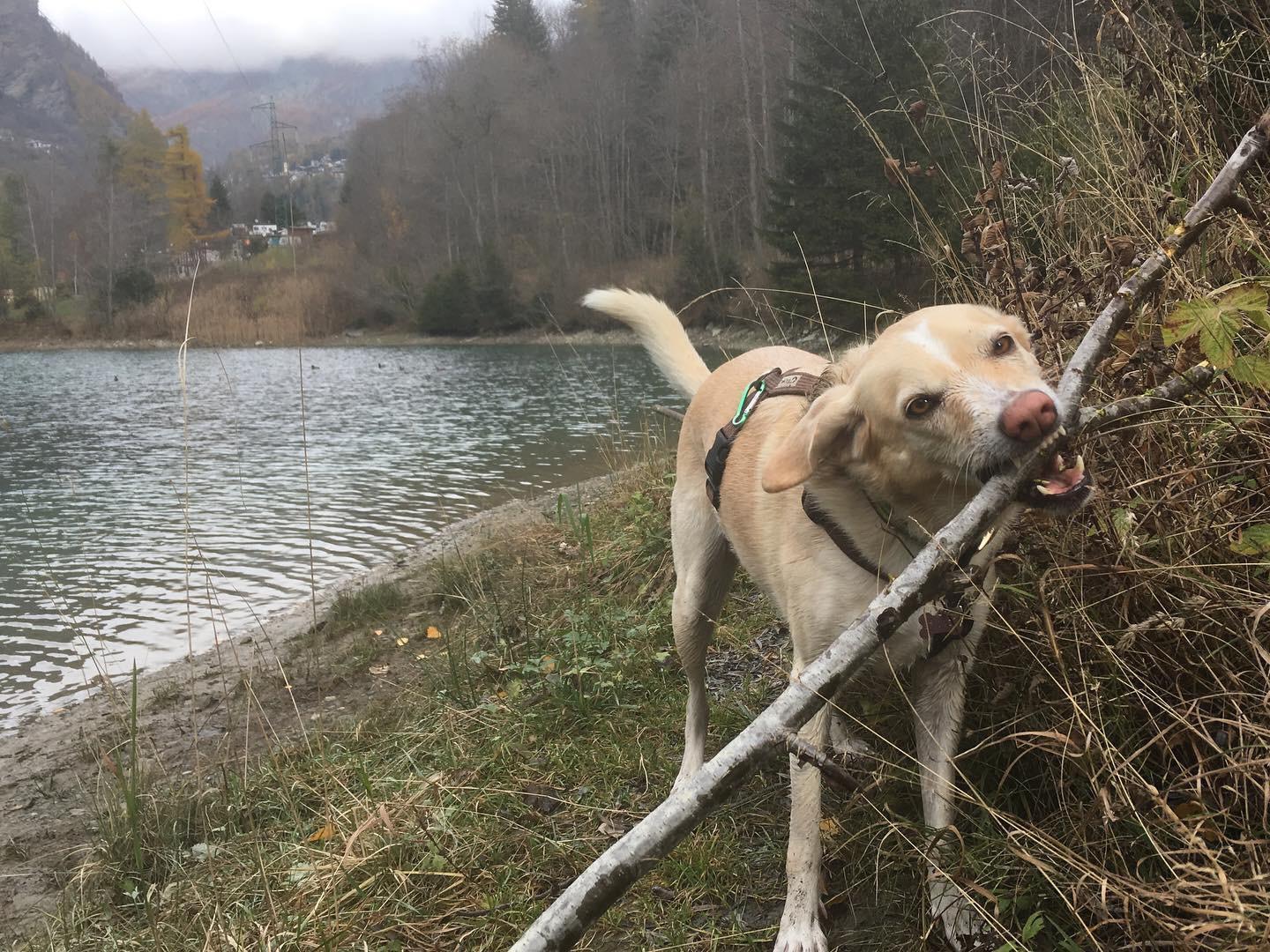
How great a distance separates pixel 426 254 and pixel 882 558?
61.7m

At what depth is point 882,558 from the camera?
6.99ft

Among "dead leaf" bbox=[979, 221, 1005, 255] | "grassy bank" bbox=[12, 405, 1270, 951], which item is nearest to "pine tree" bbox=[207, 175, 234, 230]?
"grassy bank" bbox=[12, 405, 1270, 951]

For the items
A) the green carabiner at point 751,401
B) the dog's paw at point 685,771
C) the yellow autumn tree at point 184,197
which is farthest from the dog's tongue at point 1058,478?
the yellow autumn tree at point 184,197

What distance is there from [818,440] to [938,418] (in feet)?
0.99

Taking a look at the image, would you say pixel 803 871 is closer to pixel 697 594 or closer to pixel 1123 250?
pixel 697 594

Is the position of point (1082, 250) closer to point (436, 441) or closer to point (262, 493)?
point (262, 493)

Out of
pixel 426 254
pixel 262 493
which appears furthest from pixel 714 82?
pixel 262 493

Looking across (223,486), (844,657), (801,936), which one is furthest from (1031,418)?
(223,486)

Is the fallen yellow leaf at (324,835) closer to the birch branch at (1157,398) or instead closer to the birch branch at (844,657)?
the birch branch at (844,657)

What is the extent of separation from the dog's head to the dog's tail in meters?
1.57

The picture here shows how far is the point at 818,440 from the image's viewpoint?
82.5 inches

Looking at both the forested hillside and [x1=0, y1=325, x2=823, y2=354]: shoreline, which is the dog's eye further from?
[x1=0, y1=325, x2=823, y2=354]: shoreline

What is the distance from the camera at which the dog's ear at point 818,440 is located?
203 centimetres

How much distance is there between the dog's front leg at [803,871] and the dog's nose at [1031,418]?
87 cm
